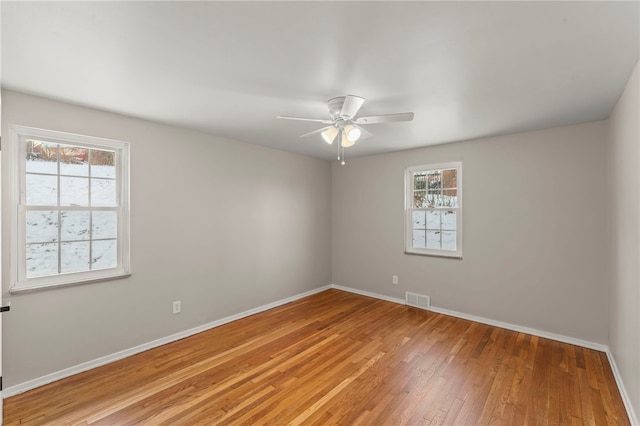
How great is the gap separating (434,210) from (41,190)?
14.8 feet

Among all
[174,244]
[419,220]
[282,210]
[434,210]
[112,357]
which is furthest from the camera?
[282,210]

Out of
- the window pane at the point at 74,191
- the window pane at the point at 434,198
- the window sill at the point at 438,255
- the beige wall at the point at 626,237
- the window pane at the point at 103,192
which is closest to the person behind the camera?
the beige wall at the point at 626,237

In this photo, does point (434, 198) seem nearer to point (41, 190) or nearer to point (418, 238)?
point (418, 238)

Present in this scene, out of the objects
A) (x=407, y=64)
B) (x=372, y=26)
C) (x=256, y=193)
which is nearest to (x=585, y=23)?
(x=407, y=64)

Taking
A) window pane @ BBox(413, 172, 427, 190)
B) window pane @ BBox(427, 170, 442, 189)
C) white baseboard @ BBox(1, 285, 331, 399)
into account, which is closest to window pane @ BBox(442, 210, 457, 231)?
window pane @ BBox(427, 170, 442, 189)

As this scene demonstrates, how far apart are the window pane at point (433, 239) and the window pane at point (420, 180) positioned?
2.34 feet

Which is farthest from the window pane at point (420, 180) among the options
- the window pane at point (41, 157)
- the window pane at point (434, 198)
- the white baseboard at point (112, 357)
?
the window pane at point (41, 157)

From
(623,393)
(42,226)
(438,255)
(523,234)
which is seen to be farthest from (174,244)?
(623,393)

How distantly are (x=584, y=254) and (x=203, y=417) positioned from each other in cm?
400

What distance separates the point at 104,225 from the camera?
9.55 ft

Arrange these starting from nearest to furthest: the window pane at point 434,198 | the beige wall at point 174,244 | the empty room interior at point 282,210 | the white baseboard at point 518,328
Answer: the empty room interior at point 282,210, the beige wall at point 174,244, the white baseboard at point 518,328, the window pane at point 434,198

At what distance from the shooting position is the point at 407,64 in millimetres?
1927

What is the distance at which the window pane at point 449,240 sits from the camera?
4179 millimetres

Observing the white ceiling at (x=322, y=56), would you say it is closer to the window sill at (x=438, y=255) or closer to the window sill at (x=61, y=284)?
the window sill at (x=61, y=284)
